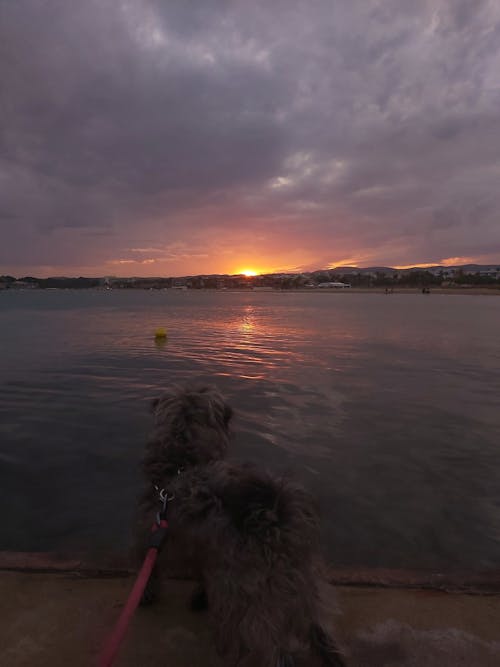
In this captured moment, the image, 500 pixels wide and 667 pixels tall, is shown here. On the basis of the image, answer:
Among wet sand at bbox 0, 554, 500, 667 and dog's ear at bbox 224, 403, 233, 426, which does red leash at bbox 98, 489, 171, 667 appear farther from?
dog's ear at bbox 224, 403, 233, 426

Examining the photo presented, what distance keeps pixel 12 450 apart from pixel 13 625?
5.63 metres

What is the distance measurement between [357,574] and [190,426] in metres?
2.13

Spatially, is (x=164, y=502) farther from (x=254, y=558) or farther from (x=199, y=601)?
(x=199, y=601)

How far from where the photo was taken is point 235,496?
9.04 feet

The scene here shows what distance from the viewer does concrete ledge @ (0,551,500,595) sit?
3.60 metres

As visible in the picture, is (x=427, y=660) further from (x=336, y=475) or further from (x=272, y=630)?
(x=336, y=475)

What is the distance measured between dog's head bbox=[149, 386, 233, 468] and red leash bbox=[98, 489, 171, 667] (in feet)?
2.07

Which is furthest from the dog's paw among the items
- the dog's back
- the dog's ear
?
the dog's ear

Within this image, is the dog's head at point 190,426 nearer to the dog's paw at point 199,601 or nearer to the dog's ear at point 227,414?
the dog's ear at point 227,414

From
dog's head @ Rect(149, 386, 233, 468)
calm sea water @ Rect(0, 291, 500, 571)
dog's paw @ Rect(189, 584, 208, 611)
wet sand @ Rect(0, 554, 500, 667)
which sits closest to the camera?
wet sand @ Rect(0, 554, 500, 667)

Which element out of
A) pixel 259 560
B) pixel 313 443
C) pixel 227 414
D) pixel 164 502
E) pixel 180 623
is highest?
pixel 227 414

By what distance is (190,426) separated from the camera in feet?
12.9

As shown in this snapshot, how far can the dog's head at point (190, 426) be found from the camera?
3723 millimetres

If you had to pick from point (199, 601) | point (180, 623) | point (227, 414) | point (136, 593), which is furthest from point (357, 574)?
point (136, 593)
